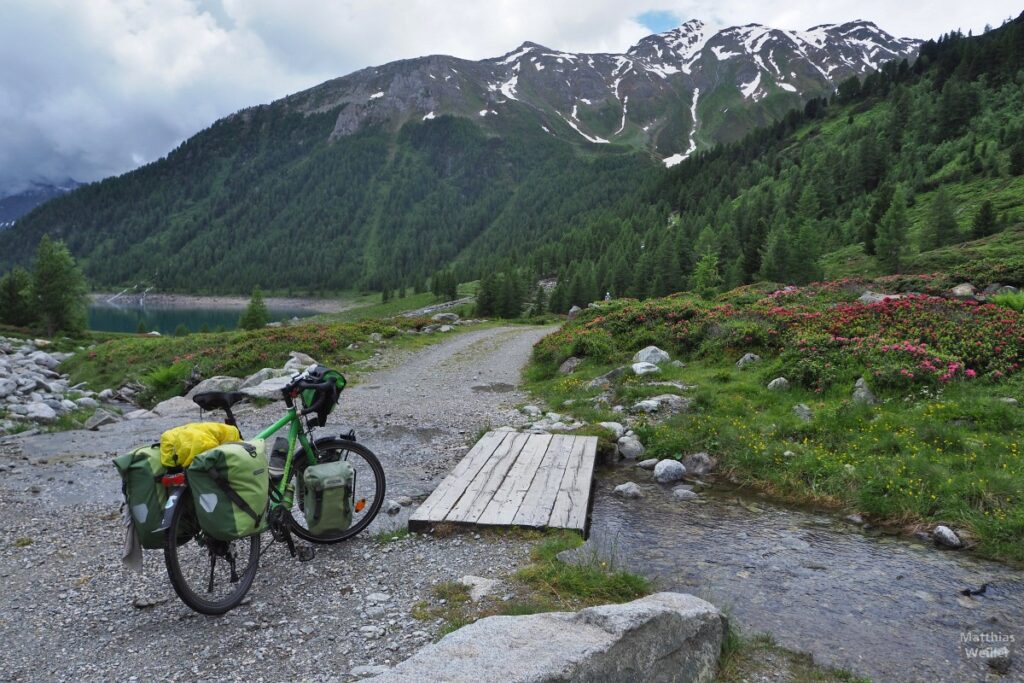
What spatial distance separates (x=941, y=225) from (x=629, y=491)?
160 feet

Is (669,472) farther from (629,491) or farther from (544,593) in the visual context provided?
(544,593)

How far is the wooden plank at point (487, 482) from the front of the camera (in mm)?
7432

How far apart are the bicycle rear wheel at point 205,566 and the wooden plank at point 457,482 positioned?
2090 millimetres

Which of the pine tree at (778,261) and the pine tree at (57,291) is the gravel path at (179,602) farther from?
the pine tree at (57,291)

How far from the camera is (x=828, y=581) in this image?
20.7ft

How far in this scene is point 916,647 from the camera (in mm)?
5078

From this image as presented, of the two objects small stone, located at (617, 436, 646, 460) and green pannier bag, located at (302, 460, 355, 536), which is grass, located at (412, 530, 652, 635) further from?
small stone, located at (617, 436, 646, 460)

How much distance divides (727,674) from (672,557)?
96.7 inches

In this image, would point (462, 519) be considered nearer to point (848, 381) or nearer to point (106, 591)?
point (106, 591)

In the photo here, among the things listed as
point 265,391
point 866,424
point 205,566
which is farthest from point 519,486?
point 265,391

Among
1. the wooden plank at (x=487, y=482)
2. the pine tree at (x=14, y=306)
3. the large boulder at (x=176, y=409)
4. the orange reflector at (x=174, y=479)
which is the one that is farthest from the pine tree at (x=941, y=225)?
the pine tree at (x=14, y=306)

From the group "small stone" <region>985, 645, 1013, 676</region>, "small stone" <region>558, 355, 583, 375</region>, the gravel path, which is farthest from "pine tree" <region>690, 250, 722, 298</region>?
"small stone" <region>985, 645, 1013, 676</region>

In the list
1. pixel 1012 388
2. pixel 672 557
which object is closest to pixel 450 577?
pixel 672 557

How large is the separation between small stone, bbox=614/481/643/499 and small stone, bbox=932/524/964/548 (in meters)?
3.80
